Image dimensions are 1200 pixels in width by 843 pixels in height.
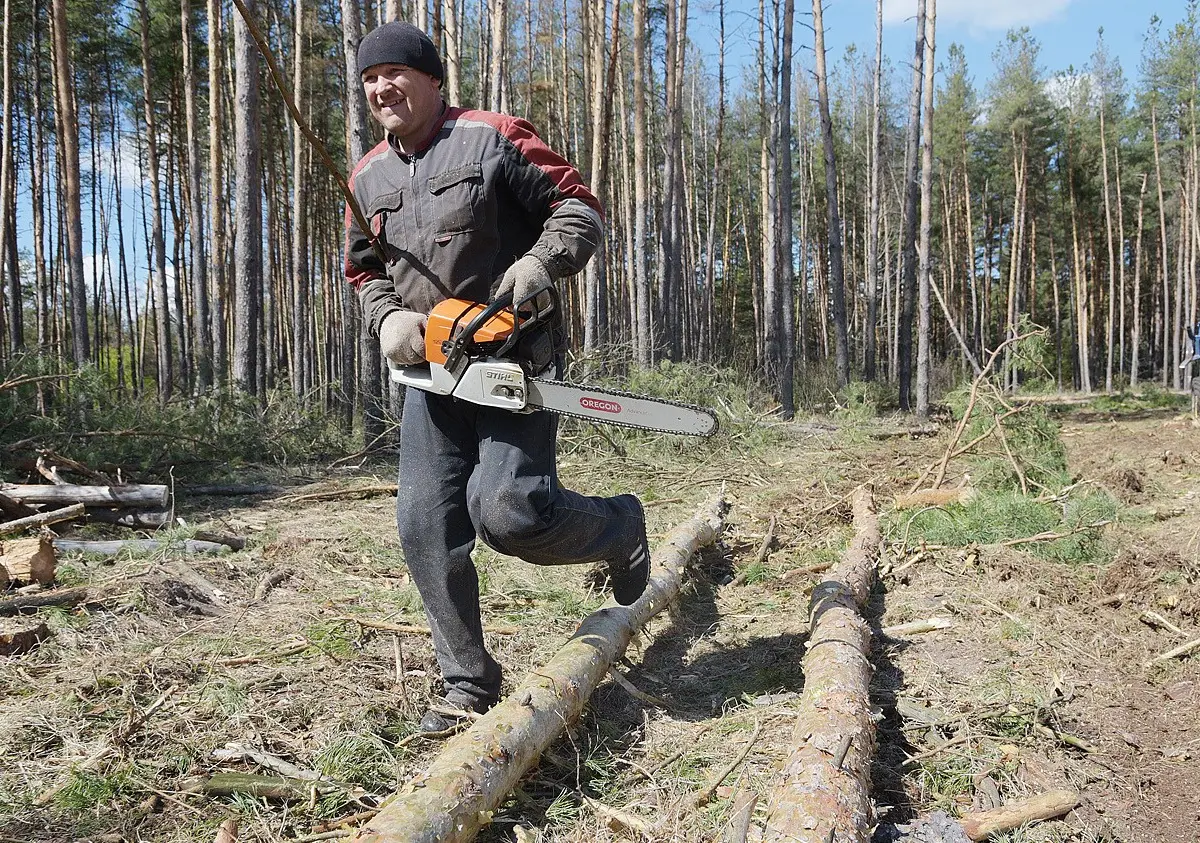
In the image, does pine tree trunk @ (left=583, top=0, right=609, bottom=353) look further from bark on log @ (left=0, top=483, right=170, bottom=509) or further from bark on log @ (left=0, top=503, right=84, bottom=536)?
bark on log @ (left=0, top=503, right=84, bottom=536)

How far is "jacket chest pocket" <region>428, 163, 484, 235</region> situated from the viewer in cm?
227

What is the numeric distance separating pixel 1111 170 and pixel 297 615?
98.0ft

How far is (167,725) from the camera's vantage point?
7.69 feet

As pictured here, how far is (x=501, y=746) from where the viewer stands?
78.3 inches

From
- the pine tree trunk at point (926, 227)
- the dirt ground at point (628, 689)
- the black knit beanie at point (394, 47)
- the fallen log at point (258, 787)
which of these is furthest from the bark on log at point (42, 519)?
the pine tree trunk at point (926, 227)

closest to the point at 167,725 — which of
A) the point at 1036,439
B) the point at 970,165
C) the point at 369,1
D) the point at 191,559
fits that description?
the point at 191,559

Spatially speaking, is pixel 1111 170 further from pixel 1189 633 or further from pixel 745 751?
pixel 745 751

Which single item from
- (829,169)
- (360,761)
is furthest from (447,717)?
(829,169)

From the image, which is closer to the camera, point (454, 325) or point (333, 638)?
point (454, 325)

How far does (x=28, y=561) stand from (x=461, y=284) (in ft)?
9.25

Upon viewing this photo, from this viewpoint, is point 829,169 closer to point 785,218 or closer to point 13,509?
point 785,218

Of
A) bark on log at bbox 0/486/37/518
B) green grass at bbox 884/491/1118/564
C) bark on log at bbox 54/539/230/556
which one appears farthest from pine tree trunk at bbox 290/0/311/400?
green grass at bbox 884/491/1118/564

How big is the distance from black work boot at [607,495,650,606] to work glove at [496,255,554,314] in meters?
0.88

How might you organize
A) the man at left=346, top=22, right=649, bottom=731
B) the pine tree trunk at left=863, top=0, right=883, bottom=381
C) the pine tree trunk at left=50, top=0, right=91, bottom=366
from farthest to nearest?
the pine tree trunk at left=863, top=0, right=883, bottom=381 < the pine tree trunk at left=50, top=0, right=91, bottom=366 < the man at left=346, top=22, right=649, bottom=731
